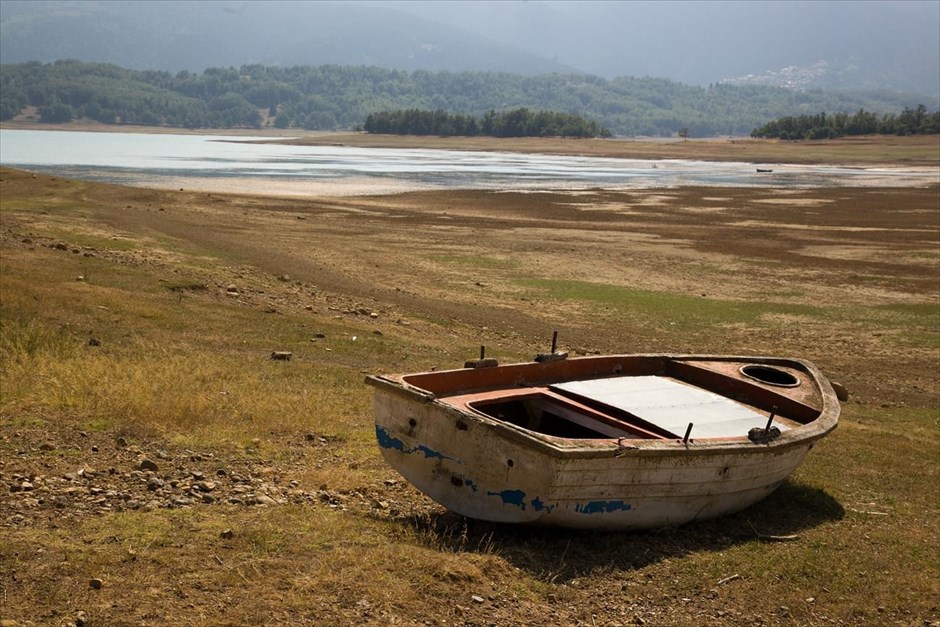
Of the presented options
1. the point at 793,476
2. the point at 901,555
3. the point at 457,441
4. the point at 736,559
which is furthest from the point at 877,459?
the point at 457,441

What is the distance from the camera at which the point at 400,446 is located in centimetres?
1103

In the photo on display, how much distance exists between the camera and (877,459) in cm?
1583

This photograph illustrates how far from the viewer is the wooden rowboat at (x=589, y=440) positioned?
10086 mm

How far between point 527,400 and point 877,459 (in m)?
6.94

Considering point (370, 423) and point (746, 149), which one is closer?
point (370, 423)

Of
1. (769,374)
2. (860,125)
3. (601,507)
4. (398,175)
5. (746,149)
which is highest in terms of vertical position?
(860,125)

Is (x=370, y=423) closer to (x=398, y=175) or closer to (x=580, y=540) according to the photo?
(x=580, y=540)

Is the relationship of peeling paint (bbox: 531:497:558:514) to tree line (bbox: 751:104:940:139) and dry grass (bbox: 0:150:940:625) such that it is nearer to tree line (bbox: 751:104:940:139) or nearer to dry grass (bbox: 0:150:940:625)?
Result: dry grass (bbox: 0:150:940:625)

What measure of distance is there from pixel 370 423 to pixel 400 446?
13.1 ft

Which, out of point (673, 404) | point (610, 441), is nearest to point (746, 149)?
point (673, 404)

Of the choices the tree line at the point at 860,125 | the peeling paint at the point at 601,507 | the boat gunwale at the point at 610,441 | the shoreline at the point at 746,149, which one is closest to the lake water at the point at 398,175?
the shoreline at the point at 746,149

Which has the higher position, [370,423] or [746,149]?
[746,149]

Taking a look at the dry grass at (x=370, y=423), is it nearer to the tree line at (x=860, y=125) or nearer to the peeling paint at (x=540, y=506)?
the peeling paint at (x=540, y=506)

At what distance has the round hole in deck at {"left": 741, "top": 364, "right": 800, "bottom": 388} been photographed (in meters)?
15.4
